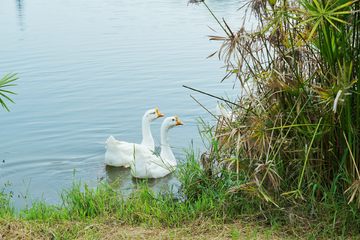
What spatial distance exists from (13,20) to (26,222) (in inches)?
1052

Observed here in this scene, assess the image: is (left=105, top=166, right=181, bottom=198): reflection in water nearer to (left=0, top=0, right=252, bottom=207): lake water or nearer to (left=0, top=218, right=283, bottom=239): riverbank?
(left=0, top=0, right=252, bottom=207): lake water

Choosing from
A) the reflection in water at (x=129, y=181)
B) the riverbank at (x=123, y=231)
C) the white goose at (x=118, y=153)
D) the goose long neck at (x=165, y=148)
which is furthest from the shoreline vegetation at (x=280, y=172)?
the goose long neck at (x=165, y=148)

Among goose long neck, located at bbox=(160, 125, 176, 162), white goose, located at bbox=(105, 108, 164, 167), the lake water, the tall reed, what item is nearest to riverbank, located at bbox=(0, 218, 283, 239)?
the tall reed

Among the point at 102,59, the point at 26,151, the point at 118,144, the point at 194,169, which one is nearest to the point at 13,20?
the point at 102,59

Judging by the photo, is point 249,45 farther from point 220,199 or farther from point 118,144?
point 118,144

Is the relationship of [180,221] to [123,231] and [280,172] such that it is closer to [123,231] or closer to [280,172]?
[123,231]

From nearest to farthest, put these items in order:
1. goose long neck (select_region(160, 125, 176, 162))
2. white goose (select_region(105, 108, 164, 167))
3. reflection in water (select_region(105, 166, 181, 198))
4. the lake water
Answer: reflection in water (select_region(105, 166, 181, 198)) < white goose (select_region(105, 108, 164, 167)) < goose long neck (select_region(160, 125, 176, 162)) < the lake water

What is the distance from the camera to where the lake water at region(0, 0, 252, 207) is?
7188 millimetres

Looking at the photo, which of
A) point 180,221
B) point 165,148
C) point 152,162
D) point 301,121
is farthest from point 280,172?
point 165,148

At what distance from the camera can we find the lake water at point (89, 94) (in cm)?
719

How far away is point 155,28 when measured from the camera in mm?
23422

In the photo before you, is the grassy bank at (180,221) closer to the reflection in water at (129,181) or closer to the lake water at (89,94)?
the lake water at (89,94)

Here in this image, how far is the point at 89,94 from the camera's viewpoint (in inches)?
466

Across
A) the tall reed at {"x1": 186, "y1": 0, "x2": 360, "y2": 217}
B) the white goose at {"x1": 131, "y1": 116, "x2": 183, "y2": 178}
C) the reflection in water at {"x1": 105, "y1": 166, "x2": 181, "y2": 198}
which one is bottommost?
the reflection in water at {"x1": 105, "y1": 166, "x2": 181, "y2": 198}
